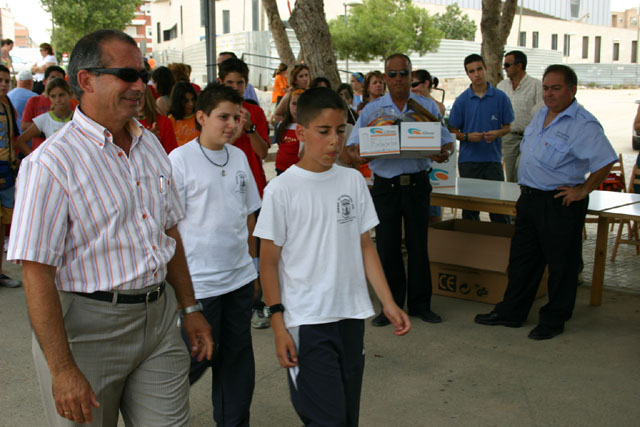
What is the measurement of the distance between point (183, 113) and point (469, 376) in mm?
3296

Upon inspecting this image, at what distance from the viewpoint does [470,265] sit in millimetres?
6293

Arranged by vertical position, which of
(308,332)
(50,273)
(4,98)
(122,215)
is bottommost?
(308,332)

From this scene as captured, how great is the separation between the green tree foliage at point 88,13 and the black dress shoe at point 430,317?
150 feet

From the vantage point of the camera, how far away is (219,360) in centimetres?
348

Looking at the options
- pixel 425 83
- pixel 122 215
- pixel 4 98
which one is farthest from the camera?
pixel 425 83

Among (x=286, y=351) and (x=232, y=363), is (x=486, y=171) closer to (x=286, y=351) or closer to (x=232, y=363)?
(x=232, y=363)

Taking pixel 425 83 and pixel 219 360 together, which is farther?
pixel 425 83

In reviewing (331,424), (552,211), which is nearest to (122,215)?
(331,424)

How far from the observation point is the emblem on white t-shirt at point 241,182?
3.59 meters

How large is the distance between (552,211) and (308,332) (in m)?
3.08

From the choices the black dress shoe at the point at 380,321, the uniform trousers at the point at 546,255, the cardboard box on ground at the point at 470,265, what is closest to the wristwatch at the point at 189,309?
the black dress shoe at the point at 380,321

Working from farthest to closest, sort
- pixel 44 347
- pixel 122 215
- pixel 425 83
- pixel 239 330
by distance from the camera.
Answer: pixel 425 83
pixel 239 330
pixel 122 215
pixel 44 347

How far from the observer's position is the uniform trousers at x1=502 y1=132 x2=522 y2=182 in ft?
27.5

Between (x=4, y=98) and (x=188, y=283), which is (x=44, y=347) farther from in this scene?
(x=4, y=98)
